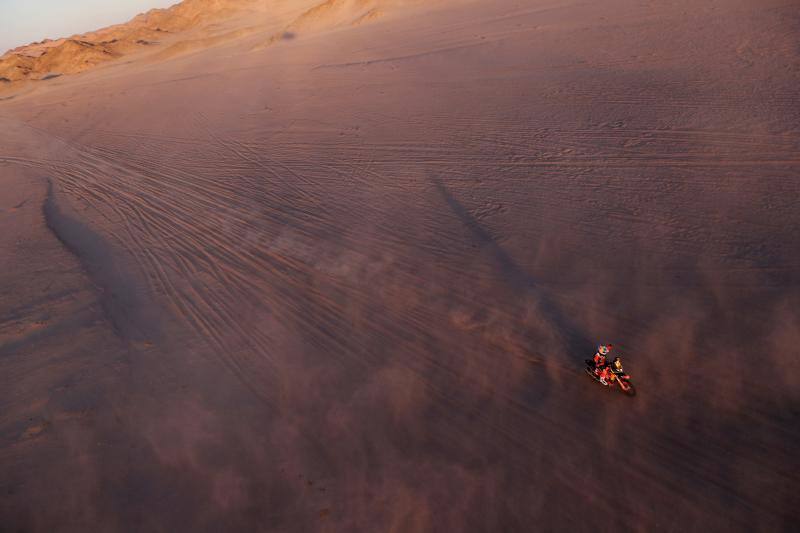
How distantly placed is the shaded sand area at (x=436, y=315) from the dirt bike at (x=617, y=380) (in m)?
0.11

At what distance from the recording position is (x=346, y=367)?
17.3 ft

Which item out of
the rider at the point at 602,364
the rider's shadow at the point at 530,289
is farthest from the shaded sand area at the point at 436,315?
the rider at the point at 602,364

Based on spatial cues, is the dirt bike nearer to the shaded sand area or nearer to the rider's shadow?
the shaded sand area

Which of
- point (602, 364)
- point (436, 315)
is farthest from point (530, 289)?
point (602, 364)

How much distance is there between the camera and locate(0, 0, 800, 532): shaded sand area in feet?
13.3

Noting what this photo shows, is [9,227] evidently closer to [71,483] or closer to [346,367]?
[71,483]

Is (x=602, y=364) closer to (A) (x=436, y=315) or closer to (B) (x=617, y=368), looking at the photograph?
(B) (x=617, y=368)

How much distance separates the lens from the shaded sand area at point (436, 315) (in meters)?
4.04

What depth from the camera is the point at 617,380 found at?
4.51 m

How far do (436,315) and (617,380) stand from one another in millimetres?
2166

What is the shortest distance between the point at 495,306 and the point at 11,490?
5.23 m

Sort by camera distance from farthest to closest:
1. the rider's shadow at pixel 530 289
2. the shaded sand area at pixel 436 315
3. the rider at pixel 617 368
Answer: the rider's shadow at pixel 530 289, the rider at pixel 617 368, the shaded sand area at pixel 436 315

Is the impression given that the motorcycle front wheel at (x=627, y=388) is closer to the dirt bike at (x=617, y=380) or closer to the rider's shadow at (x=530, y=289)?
the dirt bike at (x=617, y=380)

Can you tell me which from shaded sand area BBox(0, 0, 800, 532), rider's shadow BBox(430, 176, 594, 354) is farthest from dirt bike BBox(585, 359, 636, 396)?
rider's shadow BBox(430, 176, 594, 354)
